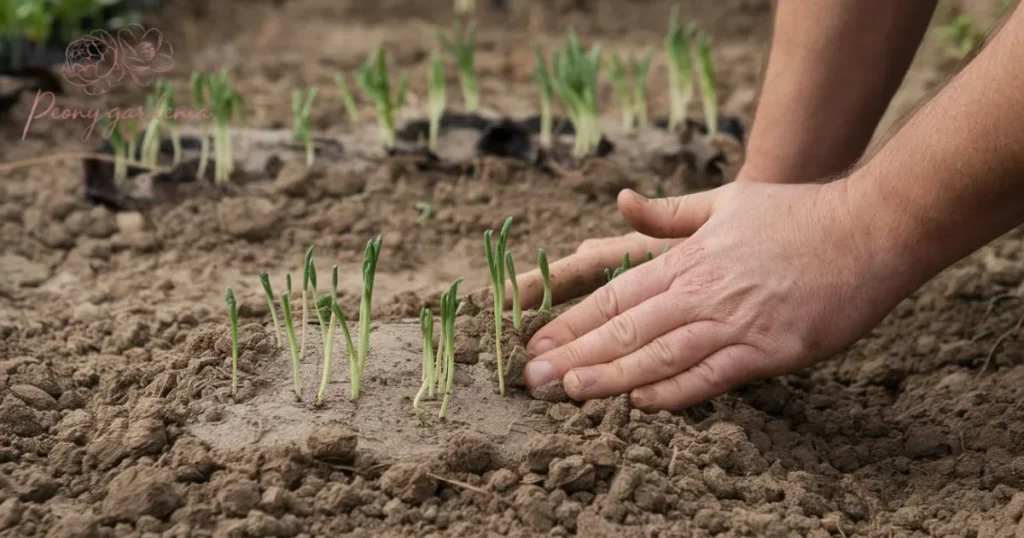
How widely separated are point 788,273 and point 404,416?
78 centimetres

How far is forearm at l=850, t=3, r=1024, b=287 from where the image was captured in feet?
6.40

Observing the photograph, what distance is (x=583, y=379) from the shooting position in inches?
87.7

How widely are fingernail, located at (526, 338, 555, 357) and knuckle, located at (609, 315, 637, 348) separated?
0.15 m

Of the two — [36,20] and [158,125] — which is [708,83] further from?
[36,20]

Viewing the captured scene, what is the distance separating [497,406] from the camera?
7.32 feet

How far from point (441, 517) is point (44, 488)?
698 mm

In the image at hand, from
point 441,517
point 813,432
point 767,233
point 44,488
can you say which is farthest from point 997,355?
point 44,488

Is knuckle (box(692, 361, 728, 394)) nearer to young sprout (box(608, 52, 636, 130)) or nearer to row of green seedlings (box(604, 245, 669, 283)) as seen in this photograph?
row of green seedlings (box(604, 245, 669, 283))

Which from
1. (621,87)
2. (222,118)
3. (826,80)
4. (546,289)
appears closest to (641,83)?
(621,87)

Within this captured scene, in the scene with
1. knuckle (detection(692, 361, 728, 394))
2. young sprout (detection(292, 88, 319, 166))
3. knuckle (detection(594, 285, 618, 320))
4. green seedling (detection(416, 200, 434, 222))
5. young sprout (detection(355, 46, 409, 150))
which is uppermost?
young sprout (detection(355, 46, 409, 150))

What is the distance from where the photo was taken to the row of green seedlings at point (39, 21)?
462 cm

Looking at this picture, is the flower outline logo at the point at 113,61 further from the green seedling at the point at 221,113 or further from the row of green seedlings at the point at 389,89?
the row of green seedlings at the point at 389,89

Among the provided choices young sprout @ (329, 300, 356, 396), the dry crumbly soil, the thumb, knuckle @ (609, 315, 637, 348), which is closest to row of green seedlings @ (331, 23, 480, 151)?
the dry crumbly soil

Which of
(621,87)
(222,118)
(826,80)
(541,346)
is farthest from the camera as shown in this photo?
(621,87)
